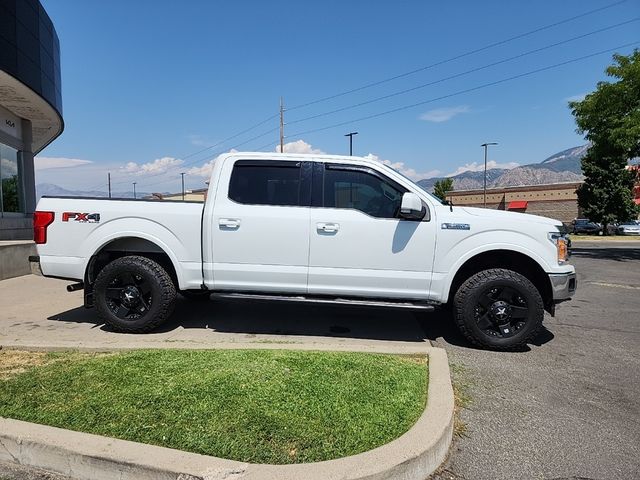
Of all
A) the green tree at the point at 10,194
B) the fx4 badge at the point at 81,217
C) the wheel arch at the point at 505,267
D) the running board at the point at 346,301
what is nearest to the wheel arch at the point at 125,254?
the fx4 badge at the point at 81,217

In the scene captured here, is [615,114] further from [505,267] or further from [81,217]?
[81,217]

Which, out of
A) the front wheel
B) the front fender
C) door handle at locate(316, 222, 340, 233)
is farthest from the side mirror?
the front wheel

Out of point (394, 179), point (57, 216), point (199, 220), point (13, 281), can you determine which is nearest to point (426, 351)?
point (394, 179)

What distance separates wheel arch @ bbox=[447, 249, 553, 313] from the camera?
5.21 m

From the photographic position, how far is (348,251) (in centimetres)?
514

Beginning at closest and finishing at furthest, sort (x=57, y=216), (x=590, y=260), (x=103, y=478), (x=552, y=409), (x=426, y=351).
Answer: (x=103, y=478), (x=552, y=409), (x=426, y=351), (x=57, y=216), (x=590, y=260)

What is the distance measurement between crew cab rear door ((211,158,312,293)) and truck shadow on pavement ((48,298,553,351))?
2.24ft

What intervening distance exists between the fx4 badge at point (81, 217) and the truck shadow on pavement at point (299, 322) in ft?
4.29

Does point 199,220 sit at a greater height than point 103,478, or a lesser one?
greater

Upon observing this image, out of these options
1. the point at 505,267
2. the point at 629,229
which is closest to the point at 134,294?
the point at 505,267

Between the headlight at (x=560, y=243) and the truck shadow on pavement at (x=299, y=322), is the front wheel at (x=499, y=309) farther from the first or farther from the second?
the headlight at (x=560, y=243)

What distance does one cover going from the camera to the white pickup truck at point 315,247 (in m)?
5.04

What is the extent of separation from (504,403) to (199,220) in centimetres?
355

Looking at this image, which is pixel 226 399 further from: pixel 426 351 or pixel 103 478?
pixel 426 351
